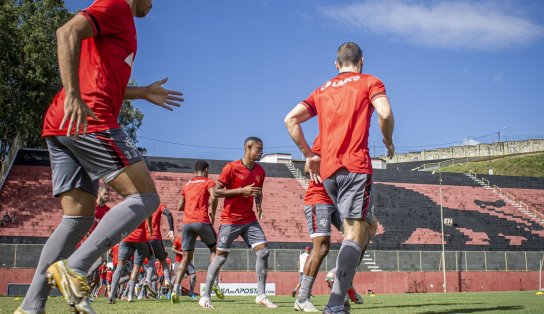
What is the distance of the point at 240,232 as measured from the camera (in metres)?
9.70

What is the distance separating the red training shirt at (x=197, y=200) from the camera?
1102 centimetres

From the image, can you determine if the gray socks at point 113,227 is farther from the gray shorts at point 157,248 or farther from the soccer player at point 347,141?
the gray shorts at point 157,248

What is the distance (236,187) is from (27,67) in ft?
102

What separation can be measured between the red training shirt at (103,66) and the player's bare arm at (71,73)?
15cm

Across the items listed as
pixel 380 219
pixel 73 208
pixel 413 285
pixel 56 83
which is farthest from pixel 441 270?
pixel 73 208

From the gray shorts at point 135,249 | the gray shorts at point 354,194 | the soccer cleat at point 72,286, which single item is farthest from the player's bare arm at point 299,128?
the gray shorts at point 135,249

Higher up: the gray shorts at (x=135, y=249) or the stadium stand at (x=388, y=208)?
the stadium stand at (x=388, y=208)

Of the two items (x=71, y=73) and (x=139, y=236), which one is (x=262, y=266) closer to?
(x=139, y=236)

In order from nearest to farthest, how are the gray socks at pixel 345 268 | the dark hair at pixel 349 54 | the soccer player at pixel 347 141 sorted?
the gray socks at pixel 345 268, the soccer player at pixel 347 141, the dark hair at pixel 349 54

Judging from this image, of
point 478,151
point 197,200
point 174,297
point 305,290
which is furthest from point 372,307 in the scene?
point 478,151

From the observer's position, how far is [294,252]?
27703mm

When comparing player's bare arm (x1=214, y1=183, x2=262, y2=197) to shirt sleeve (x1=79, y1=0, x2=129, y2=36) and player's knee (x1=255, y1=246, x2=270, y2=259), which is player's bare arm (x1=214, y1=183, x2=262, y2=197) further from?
shirt sleeve (x1=79, y1=0, x2=129, y2=36)

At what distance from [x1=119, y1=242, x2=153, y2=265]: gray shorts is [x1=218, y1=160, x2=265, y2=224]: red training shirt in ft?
10.1

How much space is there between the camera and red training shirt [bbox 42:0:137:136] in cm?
374
